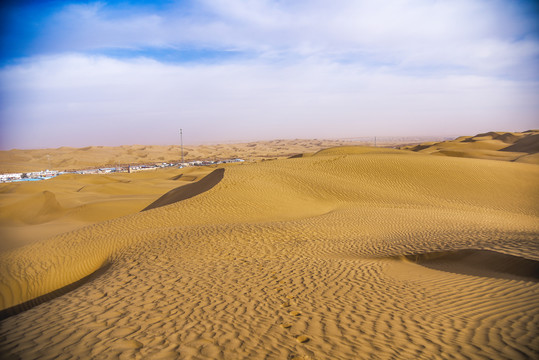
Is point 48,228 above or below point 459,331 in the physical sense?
below

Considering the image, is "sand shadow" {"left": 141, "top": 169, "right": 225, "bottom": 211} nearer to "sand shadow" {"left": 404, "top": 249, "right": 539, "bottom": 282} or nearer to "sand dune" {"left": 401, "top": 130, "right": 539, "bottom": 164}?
"sand shadow" {"left": 404, "top": 249, "right": 539, "bottom": 282}

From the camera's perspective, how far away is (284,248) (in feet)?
32.0

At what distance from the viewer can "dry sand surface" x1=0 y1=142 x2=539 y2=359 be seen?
13.7 ft

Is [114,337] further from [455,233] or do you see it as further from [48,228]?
[48,228]

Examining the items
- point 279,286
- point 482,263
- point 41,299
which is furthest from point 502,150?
point 41,299

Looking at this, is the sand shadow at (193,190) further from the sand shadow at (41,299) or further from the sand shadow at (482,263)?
the sand shadow at (482,263)

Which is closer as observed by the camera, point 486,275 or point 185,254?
point 486,275

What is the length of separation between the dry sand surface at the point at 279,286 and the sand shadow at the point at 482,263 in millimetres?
32

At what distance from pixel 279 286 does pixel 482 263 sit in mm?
5014

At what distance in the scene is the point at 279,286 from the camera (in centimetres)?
648

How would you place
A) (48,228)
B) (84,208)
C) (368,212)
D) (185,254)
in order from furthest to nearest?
(84,208) → (48,228) → (368,212) → (185,254)

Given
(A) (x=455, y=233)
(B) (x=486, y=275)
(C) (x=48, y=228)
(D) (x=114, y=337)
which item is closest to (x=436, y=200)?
(A) (x=455, y=233)

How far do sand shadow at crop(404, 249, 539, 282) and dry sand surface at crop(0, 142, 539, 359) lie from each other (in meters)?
0.03

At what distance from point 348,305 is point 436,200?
15.9 meters
